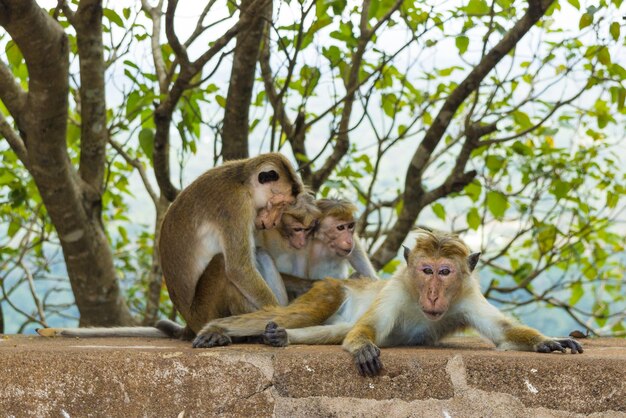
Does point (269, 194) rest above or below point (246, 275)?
above

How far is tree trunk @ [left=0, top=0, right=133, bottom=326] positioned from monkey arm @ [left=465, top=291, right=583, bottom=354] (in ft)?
7.56

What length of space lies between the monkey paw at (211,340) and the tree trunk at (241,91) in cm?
220

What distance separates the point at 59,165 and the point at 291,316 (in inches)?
69.7

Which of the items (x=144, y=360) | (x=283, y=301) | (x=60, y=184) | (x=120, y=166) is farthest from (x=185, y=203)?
(x=120, y=166)

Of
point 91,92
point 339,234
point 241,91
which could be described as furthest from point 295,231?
point 91,92

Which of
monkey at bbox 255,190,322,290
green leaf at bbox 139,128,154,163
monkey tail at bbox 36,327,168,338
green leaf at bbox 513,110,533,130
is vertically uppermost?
green leaf at bbox 513,110,533,130

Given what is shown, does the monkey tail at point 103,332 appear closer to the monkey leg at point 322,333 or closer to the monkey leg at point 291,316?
the monkey leg at point 291,316

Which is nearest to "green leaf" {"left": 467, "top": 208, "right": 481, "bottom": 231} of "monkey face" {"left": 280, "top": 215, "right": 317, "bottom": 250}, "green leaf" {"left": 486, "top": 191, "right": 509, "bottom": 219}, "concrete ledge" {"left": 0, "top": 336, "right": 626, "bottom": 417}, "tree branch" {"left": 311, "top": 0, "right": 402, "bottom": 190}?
"green leaf" {"left": 486, "top": 191, "right": 509, "bottom": 219}

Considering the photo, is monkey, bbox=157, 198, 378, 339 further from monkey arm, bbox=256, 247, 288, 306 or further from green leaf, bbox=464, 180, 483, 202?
green leaf, bbox=464, 180, 483, 202

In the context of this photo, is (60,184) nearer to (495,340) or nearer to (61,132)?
(61,132)

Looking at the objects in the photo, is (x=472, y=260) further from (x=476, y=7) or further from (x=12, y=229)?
(x=12, y=229)

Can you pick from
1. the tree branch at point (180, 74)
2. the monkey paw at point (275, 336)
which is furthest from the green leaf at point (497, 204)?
the monkey paw at point (275, 336)

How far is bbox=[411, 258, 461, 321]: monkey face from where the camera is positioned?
3.42 meters

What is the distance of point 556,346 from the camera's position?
10.8 ft
